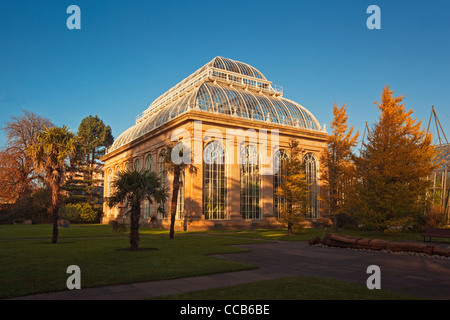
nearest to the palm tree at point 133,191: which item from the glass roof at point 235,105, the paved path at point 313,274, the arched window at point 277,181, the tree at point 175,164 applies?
the paved path at point 313,274

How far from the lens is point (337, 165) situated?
4091 cm

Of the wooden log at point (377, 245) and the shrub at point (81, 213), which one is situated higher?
the wooden log at point (377, 245)

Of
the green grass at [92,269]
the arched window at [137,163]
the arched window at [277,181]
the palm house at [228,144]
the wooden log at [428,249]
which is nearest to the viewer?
the green grass at [92,269]

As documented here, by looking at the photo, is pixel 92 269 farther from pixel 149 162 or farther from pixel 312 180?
pixel 312 180

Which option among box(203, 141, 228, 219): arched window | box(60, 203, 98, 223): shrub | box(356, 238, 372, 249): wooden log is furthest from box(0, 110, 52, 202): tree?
box(356, 238, 372, 249): wooden log

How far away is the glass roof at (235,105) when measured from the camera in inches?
1646

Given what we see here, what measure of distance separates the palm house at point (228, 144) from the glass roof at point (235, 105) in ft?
0.41

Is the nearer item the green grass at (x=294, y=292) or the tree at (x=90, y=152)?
the green grass at (x=294, y=292)

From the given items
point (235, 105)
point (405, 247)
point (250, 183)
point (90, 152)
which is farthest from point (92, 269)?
point (90, 152)

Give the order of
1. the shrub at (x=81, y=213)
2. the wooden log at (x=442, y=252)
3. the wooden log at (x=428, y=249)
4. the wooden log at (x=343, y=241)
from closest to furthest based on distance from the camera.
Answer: the wooden log at (x=442, y=252) → the wooden log at (x=428, y=249) → the wooden log at (x=343, y=241) → the shrub at (x=81, y=213)

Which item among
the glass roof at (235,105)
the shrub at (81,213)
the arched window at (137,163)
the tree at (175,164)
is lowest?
the shrub at (81,213)

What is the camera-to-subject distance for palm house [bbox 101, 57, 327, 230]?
39156mm

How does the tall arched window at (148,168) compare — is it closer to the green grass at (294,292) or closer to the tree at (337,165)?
the tree at (337,165)
